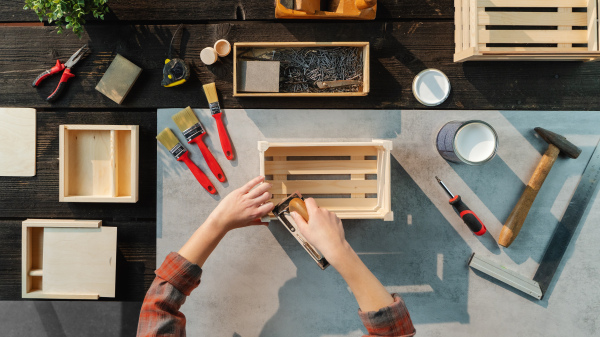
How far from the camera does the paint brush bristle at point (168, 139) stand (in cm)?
153

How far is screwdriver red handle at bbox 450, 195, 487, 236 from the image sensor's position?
1.48 metres

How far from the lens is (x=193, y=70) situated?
156cm

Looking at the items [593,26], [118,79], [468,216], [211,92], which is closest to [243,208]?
[211,92]

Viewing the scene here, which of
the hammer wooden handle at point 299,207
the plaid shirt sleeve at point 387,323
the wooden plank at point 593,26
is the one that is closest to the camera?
the plaid shirt sleeve at point 387,323

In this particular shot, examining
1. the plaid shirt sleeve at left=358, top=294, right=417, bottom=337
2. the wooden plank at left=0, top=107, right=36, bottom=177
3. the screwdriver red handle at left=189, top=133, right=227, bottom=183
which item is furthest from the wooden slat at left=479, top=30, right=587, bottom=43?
the wooden plank at left=0, top=107, right=36, bottom=177

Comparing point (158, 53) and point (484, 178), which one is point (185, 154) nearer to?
point (158, 53)

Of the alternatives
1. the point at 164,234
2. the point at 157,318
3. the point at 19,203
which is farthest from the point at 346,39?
the point at 19,203

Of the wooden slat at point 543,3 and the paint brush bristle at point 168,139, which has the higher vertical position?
the wooden slat at point 543,3

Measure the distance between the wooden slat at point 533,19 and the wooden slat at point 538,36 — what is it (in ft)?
0.10

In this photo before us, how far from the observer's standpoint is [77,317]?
1.54m

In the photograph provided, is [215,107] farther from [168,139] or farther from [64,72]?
[64,72]

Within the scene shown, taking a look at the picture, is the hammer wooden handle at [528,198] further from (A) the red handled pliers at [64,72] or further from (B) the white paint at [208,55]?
(A) the red handled pliers at [64,72]

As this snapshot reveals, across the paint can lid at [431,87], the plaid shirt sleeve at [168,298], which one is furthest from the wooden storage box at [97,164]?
the paint can lid at [431,87]

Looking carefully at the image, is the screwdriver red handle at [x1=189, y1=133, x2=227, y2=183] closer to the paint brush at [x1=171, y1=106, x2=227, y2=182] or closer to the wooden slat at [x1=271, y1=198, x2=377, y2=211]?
the paint brush at [x1=171, y1=106, x2=227, y2=182]
